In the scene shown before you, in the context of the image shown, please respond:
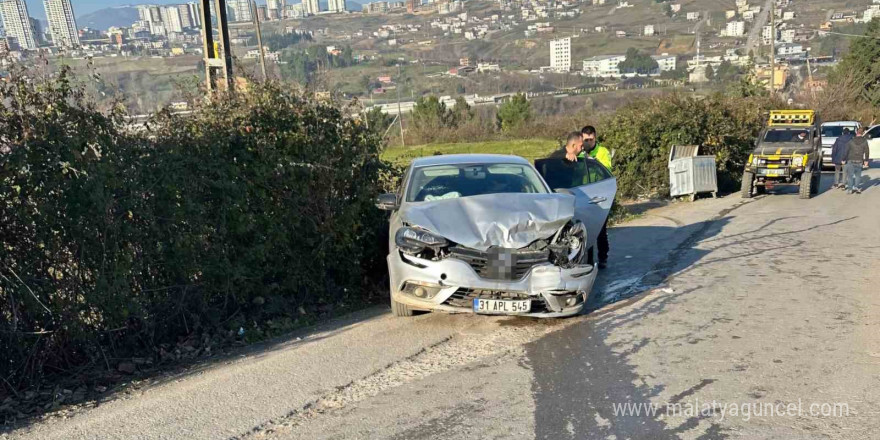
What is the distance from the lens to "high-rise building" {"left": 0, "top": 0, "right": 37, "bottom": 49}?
21.8ft

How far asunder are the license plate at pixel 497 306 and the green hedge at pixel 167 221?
2.19 metres

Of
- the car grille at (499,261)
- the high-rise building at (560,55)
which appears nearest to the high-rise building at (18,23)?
the car grille at (499,261)

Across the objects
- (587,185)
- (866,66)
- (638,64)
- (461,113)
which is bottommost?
(461,113)

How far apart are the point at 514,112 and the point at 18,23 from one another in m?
53.7

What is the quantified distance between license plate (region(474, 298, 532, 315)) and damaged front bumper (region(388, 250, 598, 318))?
4 cm

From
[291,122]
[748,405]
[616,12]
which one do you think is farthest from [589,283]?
[616,12]

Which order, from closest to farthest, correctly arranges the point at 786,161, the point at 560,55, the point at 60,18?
1. the point at 60,18
2. the point at 786,161
3. the point at 560,55

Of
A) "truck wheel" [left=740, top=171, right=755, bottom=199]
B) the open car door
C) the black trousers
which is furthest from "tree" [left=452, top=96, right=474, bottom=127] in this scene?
the black trousers

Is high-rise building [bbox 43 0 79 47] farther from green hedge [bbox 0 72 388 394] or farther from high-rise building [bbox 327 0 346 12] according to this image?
high-rise building [bbox 327 0 346 12]

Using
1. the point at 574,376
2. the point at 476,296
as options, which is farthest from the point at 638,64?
the point at 574,376

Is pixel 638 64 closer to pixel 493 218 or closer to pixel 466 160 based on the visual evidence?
pixel 466 160

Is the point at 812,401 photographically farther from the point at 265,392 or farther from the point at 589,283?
the point at 265,392

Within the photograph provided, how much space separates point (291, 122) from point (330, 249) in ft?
4.74

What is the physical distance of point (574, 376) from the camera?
522 centimetres
